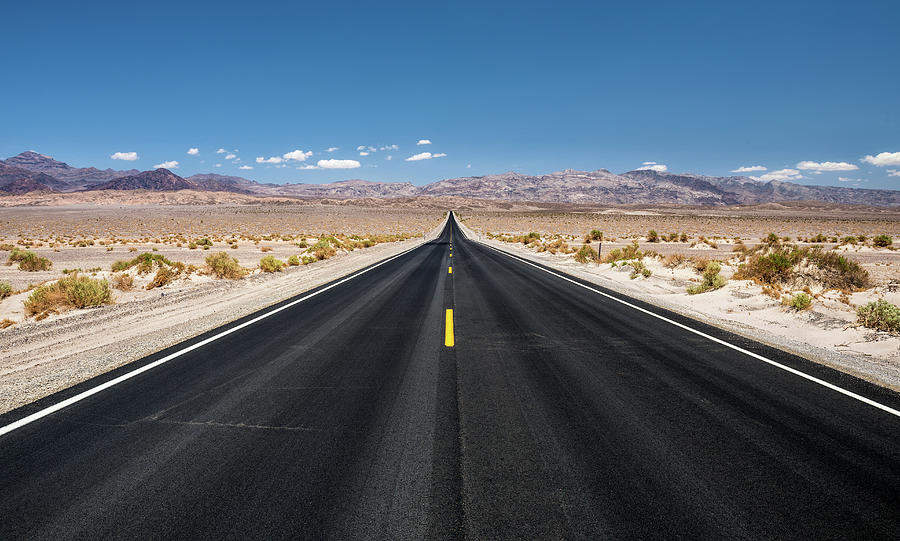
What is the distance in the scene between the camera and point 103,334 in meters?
8.05

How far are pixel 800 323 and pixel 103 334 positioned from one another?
13911 millimetres

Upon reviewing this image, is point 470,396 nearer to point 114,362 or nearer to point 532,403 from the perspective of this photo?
point 532,403

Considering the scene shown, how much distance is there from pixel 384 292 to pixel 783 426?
10072mm

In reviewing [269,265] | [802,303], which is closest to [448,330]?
[802,303]

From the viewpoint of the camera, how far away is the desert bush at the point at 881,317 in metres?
7.52

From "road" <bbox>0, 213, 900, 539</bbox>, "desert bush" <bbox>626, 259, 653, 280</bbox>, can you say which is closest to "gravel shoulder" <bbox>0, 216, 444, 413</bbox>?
"road" <bbox>0, 213, 900, 539</bbox>

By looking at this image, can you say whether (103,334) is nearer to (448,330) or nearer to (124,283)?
(448,330)

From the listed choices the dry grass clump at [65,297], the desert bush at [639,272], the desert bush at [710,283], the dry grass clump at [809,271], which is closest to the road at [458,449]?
the desert bush at [710,283]

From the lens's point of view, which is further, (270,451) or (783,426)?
(783,426)

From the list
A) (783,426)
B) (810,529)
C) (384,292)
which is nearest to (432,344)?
(783,426)

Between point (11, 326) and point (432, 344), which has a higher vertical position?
point (432, 344)

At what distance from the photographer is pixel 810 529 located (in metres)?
2.67

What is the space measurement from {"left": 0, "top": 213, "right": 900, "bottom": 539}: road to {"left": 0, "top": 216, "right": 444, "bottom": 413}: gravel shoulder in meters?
0.61

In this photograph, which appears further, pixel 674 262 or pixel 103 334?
pixel 674 262
